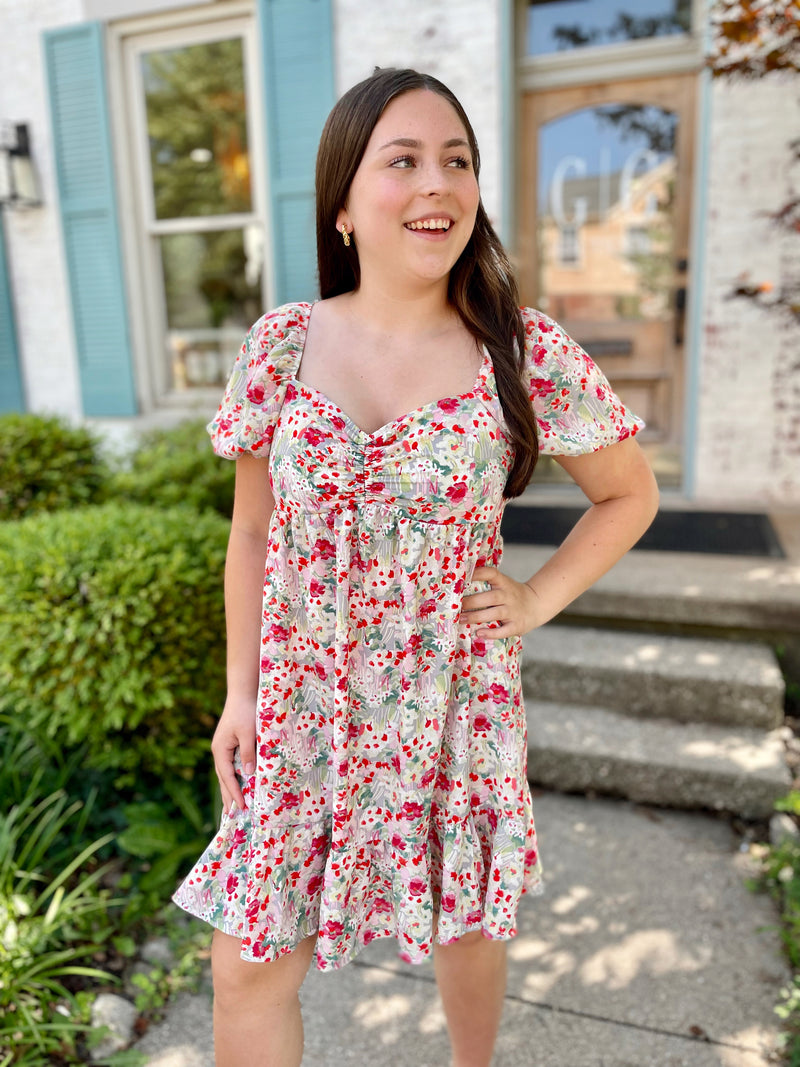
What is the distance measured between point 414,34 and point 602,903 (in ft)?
15.2

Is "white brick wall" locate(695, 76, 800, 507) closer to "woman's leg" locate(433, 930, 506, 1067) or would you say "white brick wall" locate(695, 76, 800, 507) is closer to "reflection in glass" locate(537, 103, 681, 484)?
"reflection in glass" locate(537, 103, 681, 484)

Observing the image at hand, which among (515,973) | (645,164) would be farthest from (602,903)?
(645,164)

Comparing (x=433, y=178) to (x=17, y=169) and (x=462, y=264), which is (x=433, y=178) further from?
(x=17, y=169)

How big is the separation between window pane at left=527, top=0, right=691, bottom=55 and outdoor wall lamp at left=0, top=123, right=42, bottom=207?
3.49 metres

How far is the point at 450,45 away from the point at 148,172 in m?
2.32

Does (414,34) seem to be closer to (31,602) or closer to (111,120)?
(111,120)

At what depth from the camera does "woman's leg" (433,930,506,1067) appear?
1656mm

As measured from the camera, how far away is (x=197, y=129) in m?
5.80

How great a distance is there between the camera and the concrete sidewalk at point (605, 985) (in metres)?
1.97

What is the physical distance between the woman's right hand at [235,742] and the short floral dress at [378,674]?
0.03m

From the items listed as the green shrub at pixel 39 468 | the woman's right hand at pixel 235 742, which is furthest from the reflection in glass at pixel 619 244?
the woman's right hand at pixel 235 742

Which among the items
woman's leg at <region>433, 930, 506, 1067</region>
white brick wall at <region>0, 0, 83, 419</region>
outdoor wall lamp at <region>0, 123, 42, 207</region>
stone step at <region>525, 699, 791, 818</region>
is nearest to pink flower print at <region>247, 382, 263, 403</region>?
woman's leg at <region>433, 930, 506, 1067</region>

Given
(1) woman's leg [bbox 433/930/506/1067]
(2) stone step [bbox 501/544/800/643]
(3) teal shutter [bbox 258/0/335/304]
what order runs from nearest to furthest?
(1) woman's leg [bbox 433/930/506/1067] → (2) stone step [bbox 501/544/800/643] → (3) teal shutter [bbox 258/0/335/304]

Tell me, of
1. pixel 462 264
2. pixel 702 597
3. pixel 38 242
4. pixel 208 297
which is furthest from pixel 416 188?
pixel 38 242
